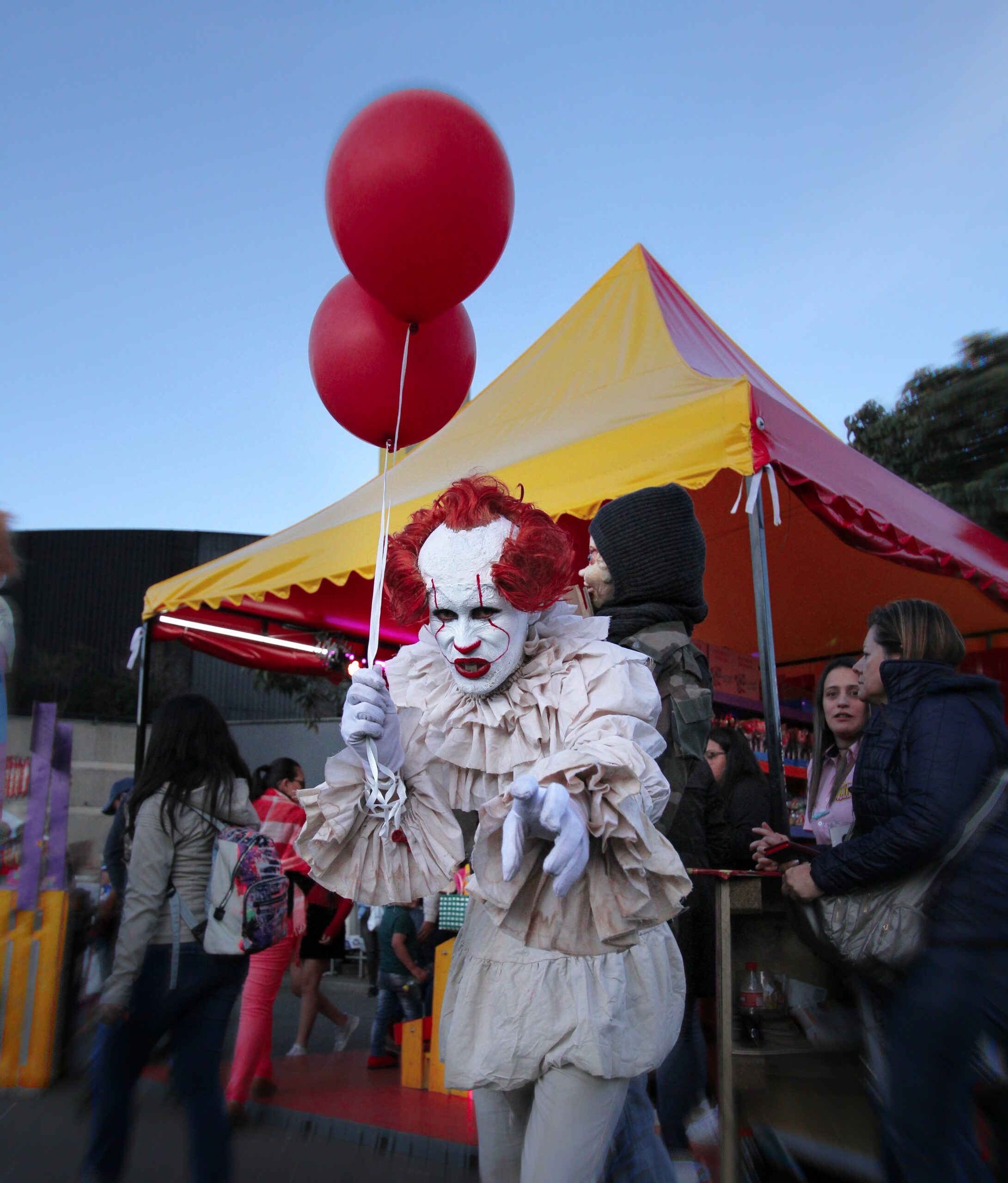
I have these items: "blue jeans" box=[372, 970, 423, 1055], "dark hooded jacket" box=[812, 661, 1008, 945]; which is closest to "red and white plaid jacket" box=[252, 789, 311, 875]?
"blue jeans" box=[372, 970, 423, 1055]

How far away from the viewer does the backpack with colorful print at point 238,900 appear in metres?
2.50

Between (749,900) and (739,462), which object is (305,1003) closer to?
(749,900)

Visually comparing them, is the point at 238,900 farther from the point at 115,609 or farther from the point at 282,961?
the point at 115,609

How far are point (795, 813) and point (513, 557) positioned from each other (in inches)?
148

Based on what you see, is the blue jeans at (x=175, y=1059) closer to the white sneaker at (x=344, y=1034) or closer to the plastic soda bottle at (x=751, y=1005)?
the plastic soda bottle at (x=751, y=1005)

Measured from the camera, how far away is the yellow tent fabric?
3393 mm

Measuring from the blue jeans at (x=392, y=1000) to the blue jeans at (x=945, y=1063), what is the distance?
3.29m

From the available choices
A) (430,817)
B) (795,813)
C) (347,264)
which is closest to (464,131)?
(347,264)

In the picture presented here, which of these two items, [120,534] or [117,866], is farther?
[120,534]

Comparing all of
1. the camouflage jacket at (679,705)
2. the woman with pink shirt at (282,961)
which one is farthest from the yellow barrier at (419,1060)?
the camouflage jacket at (679,705)

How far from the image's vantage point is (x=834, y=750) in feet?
10.5

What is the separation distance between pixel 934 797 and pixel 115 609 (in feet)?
48.5

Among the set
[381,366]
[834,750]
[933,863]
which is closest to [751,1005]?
[933,863]

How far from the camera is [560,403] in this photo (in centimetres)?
445
